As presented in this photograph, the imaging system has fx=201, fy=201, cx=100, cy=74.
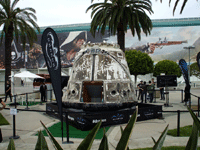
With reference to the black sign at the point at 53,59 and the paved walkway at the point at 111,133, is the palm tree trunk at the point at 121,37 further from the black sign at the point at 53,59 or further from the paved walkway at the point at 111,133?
the black sign at the point at 53,59

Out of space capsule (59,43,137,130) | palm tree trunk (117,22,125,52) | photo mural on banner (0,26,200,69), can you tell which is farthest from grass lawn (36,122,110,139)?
photo mural on banner (0,26,200,69)

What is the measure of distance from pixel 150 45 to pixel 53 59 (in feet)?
213

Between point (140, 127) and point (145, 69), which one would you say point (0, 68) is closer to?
point (145, 69)

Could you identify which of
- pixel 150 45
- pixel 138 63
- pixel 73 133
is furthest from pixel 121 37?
pixel 150 45

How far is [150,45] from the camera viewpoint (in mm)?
67875

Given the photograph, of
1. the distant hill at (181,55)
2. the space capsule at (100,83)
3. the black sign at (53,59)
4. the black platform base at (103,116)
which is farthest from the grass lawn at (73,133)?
the distant hill at (181,55)

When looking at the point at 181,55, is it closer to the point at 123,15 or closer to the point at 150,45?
the point at 150,45

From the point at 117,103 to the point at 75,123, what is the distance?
2.30 meters

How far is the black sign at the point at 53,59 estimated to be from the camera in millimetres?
6376

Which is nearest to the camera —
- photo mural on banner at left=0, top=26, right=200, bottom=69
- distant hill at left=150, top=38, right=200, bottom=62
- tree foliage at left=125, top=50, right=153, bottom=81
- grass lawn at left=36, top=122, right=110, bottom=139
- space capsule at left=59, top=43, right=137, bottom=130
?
grass lawn at left=36, top=122, right=110, bottom=139

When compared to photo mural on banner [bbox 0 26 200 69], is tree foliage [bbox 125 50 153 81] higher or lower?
lower

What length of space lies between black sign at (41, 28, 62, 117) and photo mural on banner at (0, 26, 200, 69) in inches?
2365

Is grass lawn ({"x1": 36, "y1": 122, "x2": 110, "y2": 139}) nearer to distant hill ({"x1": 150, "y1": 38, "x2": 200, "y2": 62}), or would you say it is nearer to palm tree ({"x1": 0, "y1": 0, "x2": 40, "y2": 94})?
palm tree ({"x1": 0, "y1": 0, "x2": 40, "y2": 94})

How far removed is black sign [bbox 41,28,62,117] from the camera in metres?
6.38
